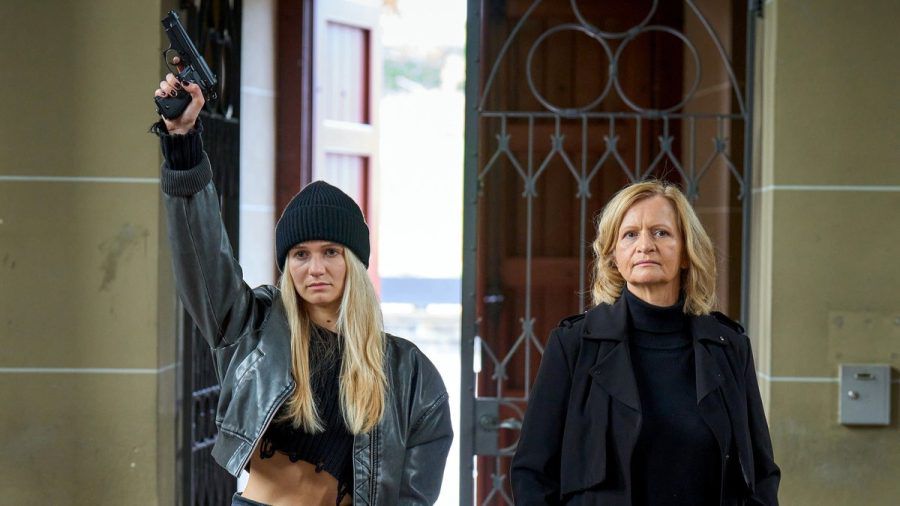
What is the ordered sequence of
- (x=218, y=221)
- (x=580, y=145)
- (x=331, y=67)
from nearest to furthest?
(x=218, y=221)
(x=580, y=145)
(x=331, y=67)

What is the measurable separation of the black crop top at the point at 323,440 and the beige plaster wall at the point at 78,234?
1249 mm

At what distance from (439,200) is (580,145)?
932 centimetres

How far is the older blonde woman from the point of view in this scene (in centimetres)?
214

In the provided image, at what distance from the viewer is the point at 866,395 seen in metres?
3.45

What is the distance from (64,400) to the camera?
340 centimetres

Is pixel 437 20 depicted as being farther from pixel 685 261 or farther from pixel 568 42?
pixel 685 261

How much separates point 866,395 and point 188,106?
2279 mm

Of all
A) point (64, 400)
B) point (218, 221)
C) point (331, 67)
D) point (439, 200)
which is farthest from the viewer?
point (439, 200)

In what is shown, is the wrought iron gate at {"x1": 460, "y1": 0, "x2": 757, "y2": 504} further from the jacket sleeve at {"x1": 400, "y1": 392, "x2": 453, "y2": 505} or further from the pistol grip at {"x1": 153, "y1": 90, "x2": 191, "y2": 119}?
the pistol grip at {"x1": 153, "y1": 90, "x2": 191, "y2": 119}

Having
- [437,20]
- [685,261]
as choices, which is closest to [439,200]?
[437,20]

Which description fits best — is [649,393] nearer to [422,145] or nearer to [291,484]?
[291,484]

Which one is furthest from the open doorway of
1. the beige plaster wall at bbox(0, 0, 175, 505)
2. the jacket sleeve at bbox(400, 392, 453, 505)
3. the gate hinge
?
the jacket sleeve at bbox(400, 392, 453, 505)

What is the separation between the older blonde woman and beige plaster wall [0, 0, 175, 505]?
1.59 metres

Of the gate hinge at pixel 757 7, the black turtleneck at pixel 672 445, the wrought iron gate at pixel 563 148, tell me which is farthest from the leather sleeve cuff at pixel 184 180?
the wrought iron gate at pixel 563 148
